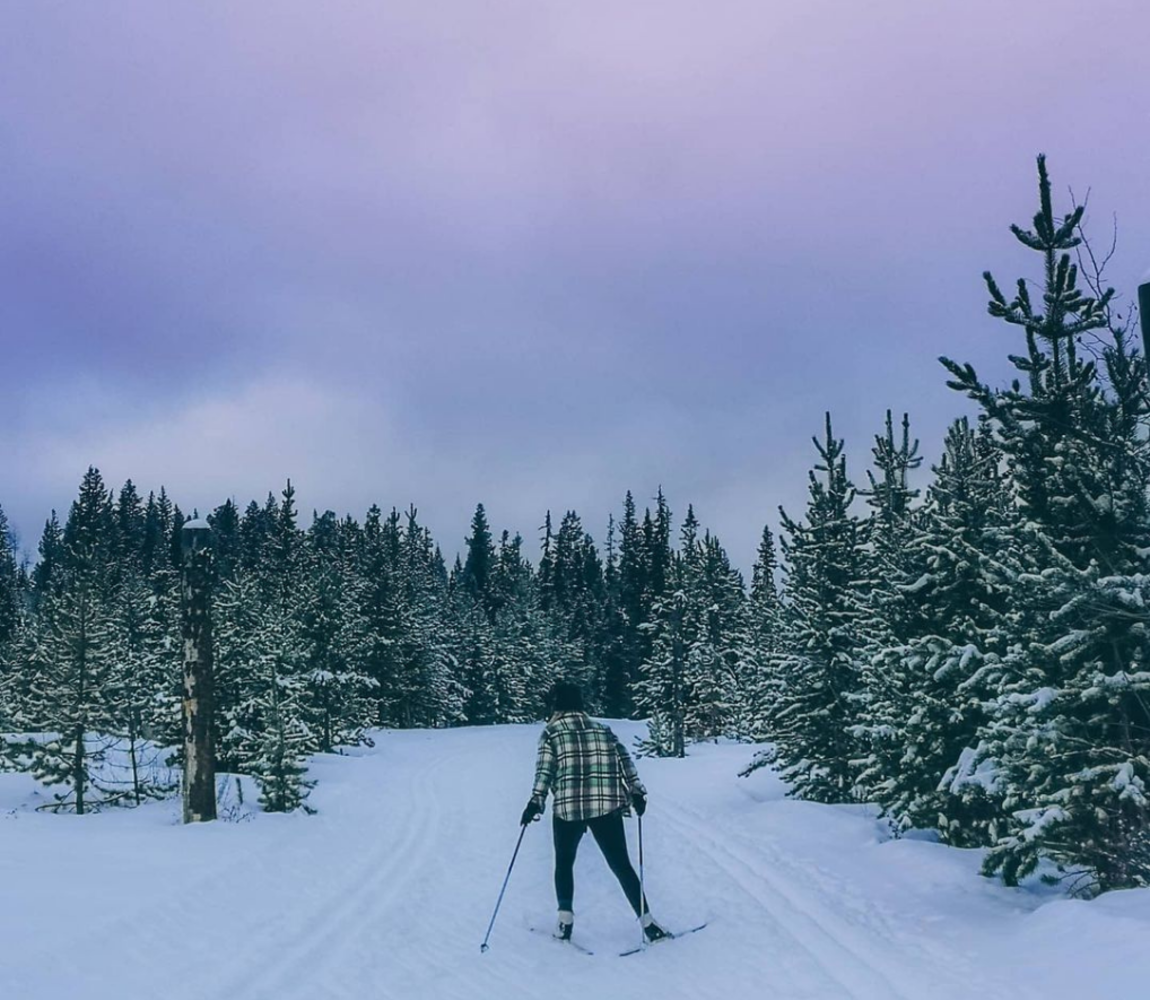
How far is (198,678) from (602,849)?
8.40 m

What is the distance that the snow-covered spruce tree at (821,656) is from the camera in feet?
57.0

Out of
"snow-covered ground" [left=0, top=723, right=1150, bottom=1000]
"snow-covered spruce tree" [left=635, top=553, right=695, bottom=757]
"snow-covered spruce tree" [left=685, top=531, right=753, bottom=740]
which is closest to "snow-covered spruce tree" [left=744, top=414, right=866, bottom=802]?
"snow-covered ground" [left=0, top=723, right=1150, bottom=1000]

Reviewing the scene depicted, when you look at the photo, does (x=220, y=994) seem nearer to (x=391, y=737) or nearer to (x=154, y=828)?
(x=154, y=828)

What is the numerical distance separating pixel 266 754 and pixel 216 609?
9729 mm

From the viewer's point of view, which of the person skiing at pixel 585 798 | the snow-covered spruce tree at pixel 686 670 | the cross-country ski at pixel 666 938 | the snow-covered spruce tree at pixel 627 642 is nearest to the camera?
the cross-country ski at pixel 666 938

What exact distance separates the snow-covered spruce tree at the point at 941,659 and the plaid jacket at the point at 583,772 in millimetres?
3995

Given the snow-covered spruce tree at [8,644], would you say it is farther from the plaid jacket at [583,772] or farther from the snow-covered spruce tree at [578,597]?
the snow-covered spruce tree at [578,597]

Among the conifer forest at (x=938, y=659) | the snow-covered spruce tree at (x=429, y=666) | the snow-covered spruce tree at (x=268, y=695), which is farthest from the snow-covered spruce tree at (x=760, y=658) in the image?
the snow-covered spruce tree at (x=429, y=666)

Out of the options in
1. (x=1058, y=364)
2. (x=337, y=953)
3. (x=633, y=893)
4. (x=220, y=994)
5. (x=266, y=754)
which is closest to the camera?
(x=220, y=994)

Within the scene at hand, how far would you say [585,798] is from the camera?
306 inches

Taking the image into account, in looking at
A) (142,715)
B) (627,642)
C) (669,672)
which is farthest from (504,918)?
(627,642)

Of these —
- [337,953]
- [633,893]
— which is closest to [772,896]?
[633,893]

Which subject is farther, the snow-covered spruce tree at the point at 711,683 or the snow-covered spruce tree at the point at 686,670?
the snow-covered spruce tree at the point at 711,683

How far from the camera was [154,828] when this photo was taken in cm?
1305
